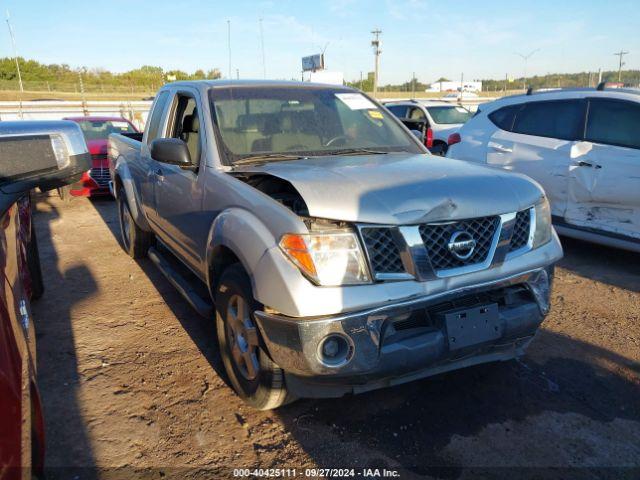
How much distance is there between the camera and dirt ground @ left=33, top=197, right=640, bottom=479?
2.49 m

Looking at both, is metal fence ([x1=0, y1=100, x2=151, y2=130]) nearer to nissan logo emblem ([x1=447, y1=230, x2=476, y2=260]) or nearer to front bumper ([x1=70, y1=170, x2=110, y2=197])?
front bumper ([x1=70, y1=170, x2=110, y2=197])

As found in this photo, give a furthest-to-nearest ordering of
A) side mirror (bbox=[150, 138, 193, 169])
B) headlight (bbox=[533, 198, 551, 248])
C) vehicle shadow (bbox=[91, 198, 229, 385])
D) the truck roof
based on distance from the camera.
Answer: the truck roof → vehicle shadow (bbox=[91, 198, 229, 385]) → side mirror (bbox=[150, 138, 193, 169]) → headlight (bbox=[533, 198, 551, 248])

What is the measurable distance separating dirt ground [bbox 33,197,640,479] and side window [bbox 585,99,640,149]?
1.85 m

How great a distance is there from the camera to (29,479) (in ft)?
4.84

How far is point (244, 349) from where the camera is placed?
287 centimetres

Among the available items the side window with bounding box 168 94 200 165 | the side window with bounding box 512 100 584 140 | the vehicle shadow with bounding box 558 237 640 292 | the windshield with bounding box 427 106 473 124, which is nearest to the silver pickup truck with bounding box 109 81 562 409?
the side window with bounding box 168 94 200 165

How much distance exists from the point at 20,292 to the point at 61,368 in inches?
58.2

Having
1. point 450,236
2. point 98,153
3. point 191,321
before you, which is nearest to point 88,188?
point 98,153

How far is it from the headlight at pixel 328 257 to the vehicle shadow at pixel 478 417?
0.94 metres

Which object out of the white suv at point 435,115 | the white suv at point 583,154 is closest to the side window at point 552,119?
the white suv at point 583,154

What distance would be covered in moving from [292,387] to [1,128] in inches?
70.7

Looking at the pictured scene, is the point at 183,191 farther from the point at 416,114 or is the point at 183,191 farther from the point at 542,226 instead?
the point at 416,114

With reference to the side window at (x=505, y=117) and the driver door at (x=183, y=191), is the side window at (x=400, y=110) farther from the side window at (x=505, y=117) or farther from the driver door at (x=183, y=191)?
the driver door at (x=183, y=191)

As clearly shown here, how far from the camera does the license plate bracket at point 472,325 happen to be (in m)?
2.42
